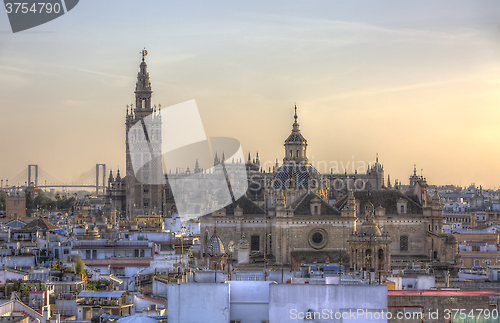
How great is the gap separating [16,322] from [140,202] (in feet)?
330

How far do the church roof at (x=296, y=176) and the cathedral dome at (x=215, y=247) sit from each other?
491 inches

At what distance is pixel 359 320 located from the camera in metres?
28.0

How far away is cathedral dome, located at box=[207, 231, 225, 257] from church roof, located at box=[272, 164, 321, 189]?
12460 mm

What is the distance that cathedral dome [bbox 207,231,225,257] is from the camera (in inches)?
2194

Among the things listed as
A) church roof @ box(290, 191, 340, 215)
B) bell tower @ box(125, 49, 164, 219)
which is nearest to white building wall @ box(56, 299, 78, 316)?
church roof @ box(290, 191, 340, 215)

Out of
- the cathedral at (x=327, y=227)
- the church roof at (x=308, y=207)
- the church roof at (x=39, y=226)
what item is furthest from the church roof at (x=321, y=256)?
the church roof at (x=39, y=226)

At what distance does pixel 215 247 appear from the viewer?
56000mm

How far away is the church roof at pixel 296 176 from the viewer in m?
67.2

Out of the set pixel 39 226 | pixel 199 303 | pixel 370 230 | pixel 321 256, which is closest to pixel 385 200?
pixel 321 256

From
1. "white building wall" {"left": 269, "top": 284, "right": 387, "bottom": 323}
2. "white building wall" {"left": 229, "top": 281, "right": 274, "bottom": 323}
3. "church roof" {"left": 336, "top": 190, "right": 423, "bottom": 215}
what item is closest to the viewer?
"white building wall" {"left": 269, "top": 284, "right": 387, "bottom": 323}

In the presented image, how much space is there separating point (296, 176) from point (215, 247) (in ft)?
47.1

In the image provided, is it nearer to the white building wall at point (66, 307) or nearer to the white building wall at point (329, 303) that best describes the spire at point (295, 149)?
the white building wall at point (66, 307)

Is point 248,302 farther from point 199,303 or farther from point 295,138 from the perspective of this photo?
point 295,138

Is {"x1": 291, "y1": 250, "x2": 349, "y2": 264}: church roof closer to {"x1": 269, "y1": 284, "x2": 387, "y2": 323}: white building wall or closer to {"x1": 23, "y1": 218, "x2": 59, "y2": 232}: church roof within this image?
{"x1": 269, "y1": 284, "x2": 387, "y2": 323}: white building wall
